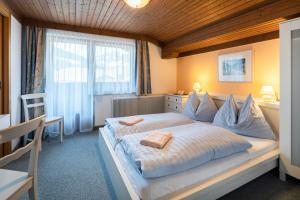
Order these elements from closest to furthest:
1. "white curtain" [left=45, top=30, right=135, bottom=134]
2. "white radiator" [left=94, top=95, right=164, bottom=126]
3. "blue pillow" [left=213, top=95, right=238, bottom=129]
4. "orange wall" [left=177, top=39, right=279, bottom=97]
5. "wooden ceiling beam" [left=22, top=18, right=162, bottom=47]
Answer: "blue pillow" [left=213, top=95, right=238, bottom=129], "orange wall" [left=177, top=39, right=279, bottom=97], "wooden ceiling beam" [left=22, top=18, right=162, bottom=47], "white curtain" [left=45, top=30, right=135, bottom=134], "white radiator" [left=94, top=95, right=164, bottom=126]

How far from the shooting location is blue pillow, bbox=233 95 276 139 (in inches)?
93.4

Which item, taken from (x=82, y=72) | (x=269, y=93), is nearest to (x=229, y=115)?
(x=269, y=93)

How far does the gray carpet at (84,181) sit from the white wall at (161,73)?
262 centimetres

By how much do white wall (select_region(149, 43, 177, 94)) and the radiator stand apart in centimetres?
32

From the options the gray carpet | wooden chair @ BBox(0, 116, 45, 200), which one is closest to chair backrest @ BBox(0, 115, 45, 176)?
wooden chair @ BBox(0, 116, 45, 200)

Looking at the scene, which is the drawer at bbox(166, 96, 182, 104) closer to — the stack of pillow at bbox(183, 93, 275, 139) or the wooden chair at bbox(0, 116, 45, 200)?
the stack of pillow at bbox(183, 93, 275, 139)

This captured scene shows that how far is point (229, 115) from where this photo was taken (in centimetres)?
269

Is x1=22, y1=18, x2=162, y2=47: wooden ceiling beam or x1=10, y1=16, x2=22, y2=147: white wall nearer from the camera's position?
x1=10, y1=16, x2=22, y2=147: white wall

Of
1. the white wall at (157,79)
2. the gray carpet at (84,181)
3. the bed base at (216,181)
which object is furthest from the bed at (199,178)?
the white wall at (157,79)

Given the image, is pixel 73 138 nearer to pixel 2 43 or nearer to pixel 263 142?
pixel 2 43

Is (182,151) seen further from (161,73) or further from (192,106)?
(161,73)

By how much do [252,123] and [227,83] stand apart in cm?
140

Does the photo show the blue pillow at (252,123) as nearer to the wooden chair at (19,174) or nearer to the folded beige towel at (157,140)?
the folded beige towel at (157,140)

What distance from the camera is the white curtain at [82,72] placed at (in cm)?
376
